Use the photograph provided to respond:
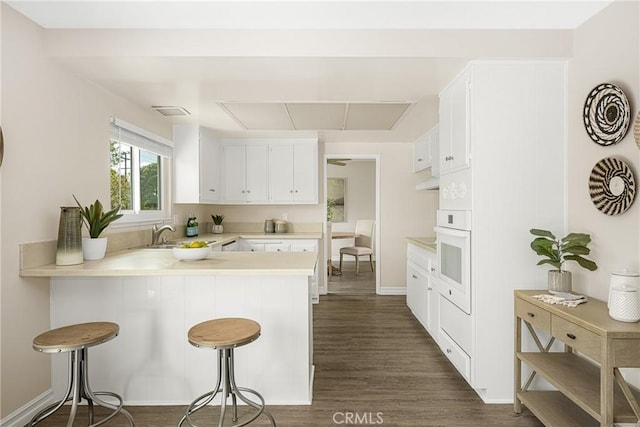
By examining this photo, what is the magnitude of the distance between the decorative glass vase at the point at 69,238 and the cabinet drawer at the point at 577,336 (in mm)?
2819

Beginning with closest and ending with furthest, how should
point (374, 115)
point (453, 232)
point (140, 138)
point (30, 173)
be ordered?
point (30, 173)
point (453, 232)
point (140, 138)
point (374, 115)

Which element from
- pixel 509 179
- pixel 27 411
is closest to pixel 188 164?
pixel 27 411

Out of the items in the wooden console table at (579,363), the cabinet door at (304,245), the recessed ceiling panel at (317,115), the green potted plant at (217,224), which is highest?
the recessed ceiling panel at (317,115)

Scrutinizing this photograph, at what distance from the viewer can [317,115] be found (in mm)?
3574

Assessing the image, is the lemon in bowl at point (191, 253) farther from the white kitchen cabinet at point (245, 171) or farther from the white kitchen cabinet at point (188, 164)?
the white kitchen cabinet at point (245, 171)

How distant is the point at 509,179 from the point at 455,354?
1348mm

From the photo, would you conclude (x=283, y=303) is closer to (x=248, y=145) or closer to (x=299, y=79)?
(x=299, y=79)

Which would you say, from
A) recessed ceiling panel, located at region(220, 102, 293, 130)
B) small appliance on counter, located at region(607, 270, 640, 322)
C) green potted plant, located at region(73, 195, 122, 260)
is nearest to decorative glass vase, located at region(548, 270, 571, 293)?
small appliance on counter, located at region(607, 270, 640, 322)

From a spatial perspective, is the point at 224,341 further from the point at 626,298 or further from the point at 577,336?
the point at 626,298

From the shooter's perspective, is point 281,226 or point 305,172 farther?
point 281,226

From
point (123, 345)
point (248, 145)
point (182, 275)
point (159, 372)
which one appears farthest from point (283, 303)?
point (248, 145)

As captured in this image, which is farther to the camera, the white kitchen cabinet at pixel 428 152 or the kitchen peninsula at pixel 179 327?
the white kitchen cabinet at pixel 428 152

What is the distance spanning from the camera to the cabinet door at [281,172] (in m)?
4.95

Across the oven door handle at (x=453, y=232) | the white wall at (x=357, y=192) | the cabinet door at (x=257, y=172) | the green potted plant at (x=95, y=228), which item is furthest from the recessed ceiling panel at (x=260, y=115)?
the white wall at (x=357, y=192)
